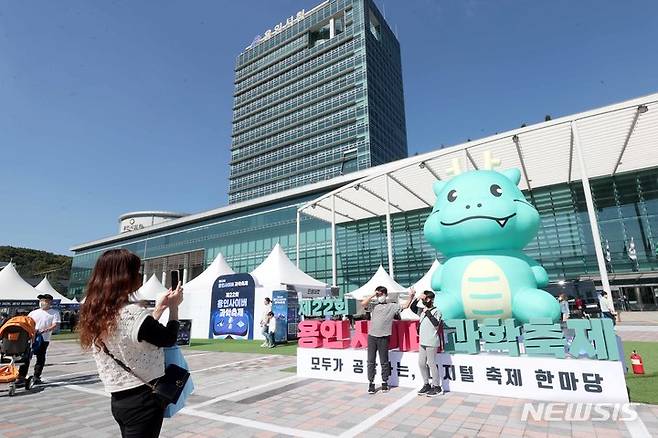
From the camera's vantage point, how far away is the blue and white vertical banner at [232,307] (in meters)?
17.1

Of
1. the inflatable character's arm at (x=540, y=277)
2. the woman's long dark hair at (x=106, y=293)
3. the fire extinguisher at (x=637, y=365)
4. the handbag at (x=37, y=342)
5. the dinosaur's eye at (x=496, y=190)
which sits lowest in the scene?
the fire extinguisher at (x=637, y=365)

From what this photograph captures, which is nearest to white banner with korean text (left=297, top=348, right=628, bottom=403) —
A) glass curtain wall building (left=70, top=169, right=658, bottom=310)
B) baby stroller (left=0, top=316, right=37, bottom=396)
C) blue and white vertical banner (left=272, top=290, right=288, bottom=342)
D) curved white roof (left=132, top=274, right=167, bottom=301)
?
baby stroller (left=0, top=316, right=37, bottom=396)

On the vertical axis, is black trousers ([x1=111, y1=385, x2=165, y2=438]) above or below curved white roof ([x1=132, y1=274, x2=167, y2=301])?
below

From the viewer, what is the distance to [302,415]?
196 inches

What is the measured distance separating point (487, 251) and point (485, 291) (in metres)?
0.98

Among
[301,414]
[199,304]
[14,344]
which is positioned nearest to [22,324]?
[14,344]

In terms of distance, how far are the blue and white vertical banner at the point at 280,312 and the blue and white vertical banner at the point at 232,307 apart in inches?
60.7

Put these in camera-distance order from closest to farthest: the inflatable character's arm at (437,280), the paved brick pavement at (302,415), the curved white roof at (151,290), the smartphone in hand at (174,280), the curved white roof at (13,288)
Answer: the smartphone in hand at (174,280) < the paved brick pavement at (302,415) < the inflatable character's arm at (437,280) < the curved white roof at (151,290) < the curved white roof at (13,288)

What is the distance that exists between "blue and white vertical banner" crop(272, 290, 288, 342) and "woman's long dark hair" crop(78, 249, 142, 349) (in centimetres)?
1330

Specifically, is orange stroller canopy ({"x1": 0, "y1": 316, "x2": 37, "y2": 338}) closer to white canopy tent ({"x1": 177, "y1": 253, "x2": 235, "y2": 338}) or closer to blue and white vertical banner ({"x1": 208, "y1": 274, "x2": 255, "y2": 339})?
blue and white vertical banner ({"x1": 208, "y1": 274, "x2": 255, "y2": 339})

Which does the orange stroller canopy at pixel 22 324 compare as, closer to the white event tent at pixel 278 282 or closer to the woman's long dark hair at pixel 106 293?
the woman's long dark hair at pixel 106 293

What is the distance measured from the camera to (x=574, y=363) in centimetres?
530

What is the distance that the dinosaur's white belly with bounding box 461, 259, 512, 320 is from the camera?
7.35 meters

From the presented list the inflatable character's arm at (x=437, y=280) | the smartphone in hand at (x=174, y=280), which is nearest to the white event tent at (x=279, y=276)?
the inflatable character's arm at (x=437, y=280)
